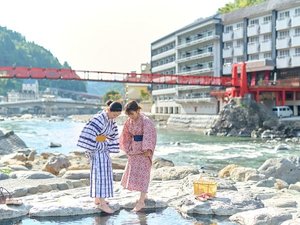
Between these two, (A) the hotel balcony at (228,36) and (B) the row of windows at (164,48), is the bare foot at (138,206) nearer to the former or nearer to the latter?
(A) the hotel balcony at (228,36)

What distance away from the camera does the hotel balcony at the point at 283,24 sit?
50906 millimetres

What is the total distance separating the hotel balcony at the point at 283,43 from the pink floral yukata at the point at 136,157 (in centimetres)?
4557

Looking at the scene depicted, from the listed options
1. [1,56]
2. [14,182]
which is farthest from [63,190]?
[1,56]

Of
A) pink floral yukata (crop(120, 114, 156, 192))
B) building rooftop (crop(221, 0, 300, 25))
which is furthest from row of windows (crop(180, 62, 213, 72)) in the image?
pink floral yukata (crop(120, 114, 156, 192))

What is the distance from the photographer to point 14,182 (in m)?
10.9

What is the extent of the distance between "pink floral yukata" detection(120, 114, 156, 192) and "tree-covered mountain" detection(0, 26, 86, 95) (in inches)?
6217

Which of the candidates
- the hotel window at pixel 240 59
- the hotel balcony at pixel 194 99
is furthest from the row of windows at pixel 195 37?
the hotel balcony at pixel 194 99

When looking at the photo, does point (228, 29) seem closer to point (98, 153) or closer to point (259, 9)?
point (259, 9)

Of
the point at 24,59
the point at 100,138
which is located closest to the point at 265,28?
the point at 100,138

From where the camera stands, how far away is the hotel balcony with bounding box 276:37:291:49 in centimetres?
5097

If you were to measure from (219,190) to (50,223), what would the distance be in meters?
3.19

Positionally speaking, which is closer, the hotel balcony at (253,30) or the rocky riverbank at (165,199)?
the rocky riverbank at (165,199)

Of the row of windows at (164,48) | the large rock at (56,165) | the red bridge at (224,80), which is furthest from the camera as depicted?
the row of windows at (164,48)

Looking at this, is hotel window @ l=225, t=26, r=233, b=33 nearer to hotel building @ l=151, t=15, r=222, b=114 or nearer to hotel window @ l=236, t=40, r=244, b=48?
hotel building @ l=151, t=15, r=222, b=114
